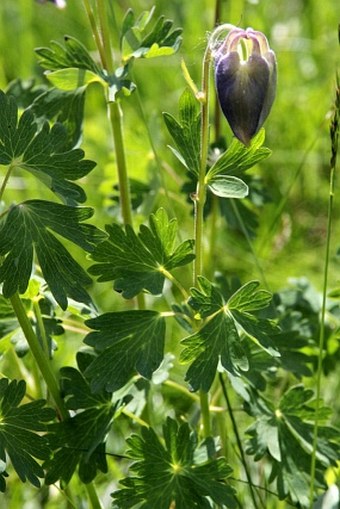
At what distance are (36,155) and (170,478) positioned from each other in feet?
2.01

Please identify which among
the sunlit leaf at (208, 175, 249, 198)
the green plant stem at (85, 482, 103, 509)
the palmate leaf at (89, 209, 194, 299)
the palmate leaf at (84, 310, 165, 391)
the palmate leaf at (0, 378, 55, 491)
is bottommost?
the green plant stem at (85, 482, 103, 509)

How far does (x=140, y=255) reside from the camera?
1.74 m

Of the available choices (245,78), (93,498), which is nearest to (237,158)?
(245,78)

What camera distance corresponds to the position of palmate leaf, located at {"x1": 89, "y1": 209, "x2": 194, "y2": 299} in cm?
172

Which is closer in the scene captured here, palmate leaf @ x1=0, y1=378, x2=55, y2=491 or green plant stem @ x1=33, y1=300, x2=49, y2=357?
palmate leaf @ x1=0, y1=378, x2=55, y2=491

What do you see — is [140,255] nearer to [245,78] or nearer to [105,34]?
[245,78]

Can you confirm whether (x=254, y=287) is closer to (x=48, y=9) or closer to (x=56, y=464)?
(x=56, y=464)

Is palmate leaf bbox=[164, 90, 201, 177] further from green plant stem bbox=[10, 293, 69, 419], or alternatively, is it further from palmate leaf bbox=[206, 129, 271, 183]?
green plant stem bbox=[10, 293, 69, 419]

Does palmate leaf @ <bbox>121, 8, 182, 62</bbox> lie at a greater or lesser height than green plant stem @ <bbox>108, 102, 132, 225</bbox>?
greater

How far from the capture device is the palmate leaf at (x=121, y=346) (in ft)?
5.57

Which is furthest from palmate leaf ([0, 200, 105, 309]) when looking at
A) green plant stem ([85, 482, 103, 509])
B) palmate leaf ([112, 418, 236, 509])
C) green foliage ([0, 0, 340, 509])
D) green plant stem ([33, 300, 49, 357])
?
green plant stem ([85, 482, 103, 509])

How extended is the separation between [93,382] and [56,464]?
7.8 inches

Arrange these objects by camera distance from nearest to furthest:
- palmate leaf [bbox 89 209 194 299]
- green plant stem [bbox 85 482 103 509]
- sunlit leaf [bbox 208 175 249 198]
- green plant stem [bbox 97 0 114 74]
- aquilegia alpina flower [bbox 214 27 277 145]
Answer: aquilegia alpina flower [bbox 214 27 277 145] → sunlit leaf [bbox 208 175 249 198] → palmate leaf [bbox 89 209 194 299] → green plant stem [bbox 85 482 103 509] → green plant stem [bbox 97 0 114 74]

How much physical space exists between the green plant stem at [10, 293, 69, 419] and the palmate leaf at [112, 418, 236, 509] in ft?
0.62
